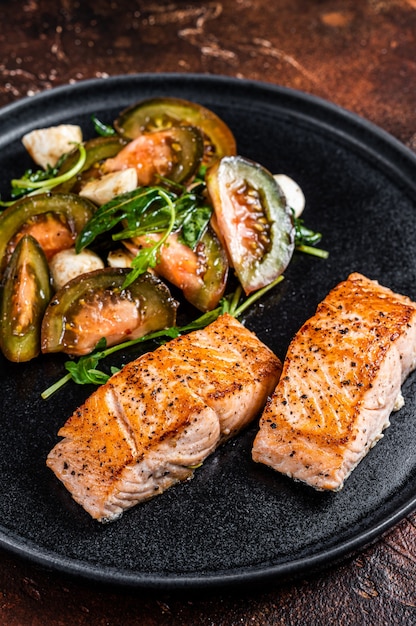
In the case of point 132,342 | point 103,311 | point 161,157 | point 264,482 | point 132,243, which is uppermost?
point 161,157

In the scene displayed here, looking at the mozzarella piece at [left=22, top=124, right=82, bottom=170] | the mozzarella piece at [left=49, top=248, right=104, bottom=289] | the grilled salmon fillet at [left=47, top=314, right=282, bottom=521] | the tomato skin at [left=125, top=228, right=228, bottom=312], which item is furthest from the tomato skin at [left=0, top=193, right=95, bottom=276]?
the grilled salmon fillet at [left=47, top=314, right=282, bottom=521]

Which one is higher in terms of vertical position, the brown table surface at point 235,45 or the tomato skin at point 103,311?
the brown table surface at point 235,45

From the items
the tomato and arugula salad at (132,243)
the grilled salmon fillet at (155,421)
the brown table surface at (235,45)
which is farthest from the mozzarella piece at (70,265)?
the brown table surface at (235,45)

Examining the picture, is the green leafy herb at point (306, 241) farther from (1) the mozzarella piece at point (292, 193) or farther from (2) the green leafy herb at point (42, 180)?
(2) the green leafy herb at point (42, 180)

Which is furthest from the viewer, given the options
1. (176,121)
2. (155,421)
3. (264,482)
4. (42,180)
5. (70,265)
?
(176,121)

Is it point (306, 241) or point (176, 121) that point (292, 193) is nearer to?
point (306, 241)

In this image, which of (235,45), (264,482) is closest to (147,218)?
(264,482)
